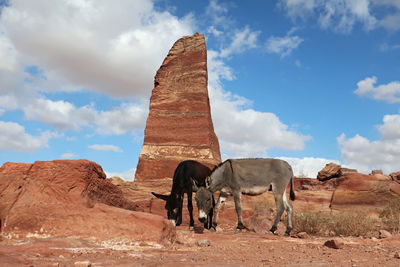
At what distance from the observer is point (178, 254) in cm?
577

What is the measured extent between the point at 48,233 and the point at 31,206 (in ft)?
2.61

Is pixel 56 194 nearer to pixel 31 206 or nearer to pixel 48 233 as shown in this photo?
pixel 31 206

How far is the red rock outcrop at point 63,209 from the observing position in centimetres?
649

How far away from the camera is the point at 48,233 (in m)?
6.41

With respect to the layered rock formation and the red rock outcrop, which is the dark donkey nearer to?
the red rock outcrop

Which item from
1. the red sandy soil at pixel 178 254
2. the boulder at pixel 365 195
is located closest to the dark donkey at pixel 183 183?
the red sandy soil at pixel 178 254

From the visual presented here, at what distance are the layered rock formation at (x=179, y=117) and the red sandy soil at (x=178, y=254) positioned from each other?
27353 millimetres

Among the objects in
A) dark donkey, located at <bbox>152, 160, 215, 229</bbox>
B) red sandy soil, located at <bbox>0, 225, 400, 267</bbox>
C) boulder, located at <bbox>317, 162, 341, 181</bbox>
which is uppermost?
boulder, located at <bbox>317, 162, 341, 181</bbox>

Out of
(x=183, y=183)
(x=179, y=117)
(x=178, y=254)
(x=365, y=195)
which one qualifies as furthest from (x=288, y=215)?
(x=179, y=117)

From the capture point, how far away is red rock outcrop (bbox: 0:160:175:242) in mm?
6492

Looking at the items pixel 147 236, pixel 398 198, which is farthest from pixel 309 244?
pixel 398 198

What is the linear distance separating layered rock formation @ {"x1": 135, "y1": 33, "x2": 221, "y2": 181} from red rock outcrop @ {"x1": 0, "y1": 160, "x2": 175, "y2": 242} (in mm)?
26003

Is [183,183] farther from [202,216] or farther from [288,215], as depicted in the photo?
[288,215]

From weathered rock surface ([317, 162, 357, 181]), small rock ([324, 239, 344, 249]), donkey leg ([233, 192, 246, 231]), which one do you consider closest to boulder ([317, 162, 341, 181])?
weathered rock surface ([317, 162, 357, 181])
